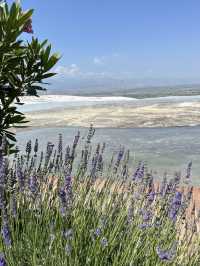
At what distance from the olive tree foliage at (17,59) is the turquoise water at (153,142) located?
4302 millimetres

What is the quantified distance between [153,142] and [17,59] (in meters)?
9.34

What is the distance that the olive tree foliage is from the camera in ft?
10.6

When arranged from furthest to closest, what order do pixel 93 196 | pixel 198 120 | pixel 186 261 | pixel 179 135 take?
pixel 198 120
pixel 179 135
pixel 93 196
pixel 186 261

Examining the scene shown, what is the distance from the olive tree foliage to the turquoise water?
169 inches

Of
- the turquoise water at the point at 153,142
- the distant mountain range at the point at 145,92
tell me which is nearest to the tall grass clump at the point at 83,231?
the turquoise water at the point at 153,142

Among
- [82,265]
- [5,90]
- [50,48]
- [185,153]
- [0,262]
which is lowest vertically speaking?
[185,153]

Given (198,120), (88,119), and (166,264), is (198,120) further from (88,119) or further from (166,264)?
(166,264)

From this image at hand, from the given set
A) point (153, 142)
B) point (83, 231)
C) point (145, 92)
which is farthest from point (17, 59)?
point (145, 92)

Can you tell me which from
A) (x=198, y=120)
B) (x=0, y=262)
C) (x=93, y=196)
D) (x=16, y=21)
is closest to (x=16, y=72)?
(x=16, y=21)

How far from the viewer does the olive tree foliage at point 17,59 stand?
3.23m

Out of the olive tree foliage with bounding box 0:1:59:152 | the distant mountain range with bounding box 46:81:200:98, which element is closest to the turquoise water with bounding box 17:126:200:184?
the olive tree foliage with bounding box 0:1:59:152

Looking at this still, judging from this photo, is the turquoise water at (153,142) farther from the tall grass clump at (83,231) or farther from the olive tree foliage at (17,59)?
the tall grass clump at (83,231)

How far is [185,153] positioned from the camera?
1063 cm

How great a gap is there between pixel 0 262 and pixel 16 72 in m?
2.25
